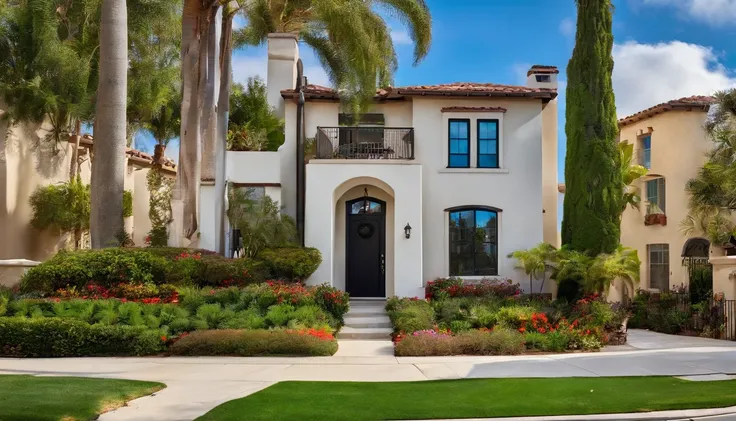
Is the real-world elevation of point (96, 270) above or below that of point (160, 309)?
above

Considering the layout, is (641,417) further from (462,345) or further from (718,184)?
(718,184)

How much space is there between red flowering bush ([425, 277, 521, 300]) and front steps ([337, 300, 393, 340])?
1538 millimetres

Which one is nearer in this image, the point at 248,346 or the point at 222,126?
the point at 248,346

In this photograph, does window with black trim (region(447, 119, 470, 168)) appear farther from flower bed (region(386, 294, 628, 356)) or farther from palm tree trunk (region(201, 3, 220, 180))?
palm tree trunk (region(201, 3, 220, 180))

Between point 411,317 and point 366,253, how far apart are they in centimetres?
614

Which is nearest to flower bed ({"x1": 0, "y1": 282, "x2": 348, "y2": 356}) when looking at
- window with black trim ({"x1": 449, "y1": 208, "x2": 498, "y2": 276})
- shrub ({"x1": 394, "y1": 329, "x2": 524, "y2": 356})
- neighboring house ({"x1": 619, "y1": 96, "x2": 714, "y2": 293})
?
shrub ({"x1": 394, "y1": 329, "x2": 524, "y2": 356})

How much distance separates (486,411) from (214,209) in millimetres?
14244

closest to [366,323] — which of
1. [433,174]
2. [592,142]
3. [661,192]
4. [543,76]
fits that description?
[433,174]

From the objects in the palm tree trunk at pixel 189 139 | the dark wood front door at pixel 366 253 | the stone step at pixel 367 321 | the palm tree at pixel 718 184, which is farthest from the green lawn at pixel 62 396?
the palm tree at pixel 718 184

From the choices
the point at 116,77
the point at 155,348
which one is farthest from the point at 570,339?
the point at 116,77

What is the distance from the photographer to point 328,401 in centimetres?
953

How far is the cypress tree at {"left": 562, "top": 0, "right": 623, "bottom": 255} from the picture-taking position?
20.5 meters

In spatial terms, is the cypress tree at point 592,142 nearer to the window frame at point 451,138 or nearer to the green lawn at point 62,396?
the window frame at point 451,138

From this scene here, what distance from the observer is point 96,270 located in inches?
719
